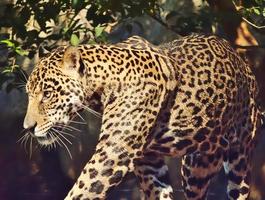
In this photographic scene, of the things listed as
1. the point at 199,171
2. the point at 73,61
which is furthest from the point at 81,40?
the point at 73,61

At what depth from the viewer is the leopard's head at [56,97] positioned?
23.1ft

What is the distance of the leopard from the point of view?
7012 millimetres

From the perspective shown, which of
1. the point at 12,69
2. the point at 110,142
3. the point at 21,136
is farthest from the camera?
the point at 21,136

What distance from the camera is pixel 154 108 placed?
7.20m

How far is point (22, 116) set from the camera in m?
10.6

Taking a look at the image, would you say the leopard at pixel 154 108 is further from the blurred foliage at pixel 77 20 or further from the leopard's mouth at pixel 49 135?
the blurred foliage at pixel 77 20

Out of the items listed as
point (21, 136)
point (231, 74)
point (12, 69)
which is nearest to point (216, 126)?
point (231, 74)

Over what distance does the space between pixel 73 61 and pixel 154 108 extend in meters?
0.64

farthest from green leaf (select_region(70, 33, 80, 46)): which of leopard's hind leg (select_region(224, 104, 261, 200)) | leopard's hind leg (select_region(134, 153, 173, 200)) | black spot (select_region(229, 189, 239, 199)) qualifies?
black spot (select_region(229, 189, 239, 199))

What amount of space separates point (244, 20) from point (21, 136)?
280 centimetres

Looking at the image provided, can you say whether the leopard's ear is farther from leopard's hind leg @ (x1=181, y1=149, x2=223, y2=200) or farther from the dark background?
leopard's hind leg @ (x1=181, y1=149, x2=223, y2=200)

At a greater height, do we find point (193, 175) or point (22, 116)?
point (193, 175)

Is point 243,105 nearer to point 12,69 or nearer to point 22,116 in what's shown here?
point 12,69

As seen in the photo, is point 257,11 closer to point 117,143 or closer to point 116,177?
point 117,143
